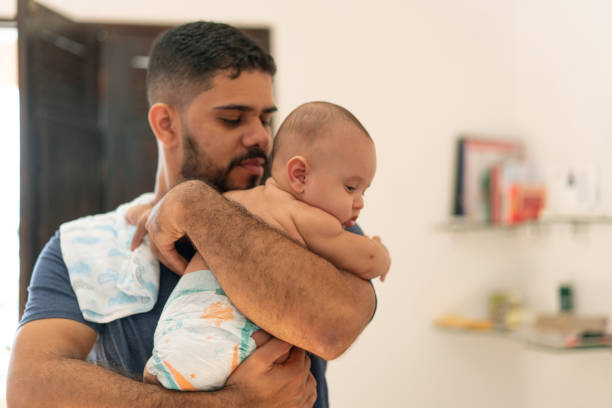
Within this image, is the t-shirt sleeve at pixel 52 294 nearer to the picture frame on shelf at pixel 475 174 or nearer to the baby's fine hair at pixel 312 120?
the baby's fine hair at pixel 312 120

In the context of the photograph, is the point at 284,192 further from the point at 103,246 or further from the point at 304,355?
the point at 103,246

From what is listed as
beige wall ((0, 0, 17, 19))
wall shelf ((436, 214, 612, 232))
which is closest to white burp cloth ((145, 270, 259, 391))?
wall shelf ((436, 214, 612, 232))

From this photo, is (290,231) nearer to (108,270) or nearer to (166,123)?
(108,270)

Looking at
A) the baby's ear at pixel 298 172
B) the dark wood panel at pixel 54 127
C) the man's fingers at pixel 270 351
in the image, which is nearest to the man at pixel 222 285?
the man's fingers at pixel 270 351

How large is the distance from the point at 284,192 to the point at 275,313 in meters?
0.26

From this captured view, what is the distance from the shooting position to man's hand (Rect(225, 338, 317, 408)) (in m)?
0.98

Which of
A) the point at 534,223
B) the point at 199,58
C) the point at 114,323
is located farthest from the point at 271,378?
the point at 534,223

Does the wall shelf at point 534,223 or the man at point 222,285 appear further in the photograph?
the wall shelf at point 534,223

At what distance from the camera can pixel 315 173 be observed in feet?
3.65

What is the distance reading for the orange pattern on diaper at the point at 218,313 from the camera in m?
1.00

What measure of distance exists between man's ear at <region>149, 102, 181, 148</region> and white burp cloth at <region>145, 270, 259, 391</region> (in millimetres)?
524

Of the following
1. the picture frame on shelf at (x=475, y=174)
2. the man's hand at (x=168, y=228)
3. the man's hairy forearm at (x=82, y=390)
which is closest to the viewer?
the man's hairy forearm at (x=82, y=390)

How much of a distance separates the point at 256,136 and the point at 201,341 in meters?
0.53

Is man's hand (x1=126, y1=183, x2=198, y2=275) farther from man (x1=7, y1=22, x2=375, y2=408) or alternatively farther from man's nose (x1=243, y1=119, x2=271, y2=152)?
man's nose (x1=243, y1=119, x2=271, y2=152)
